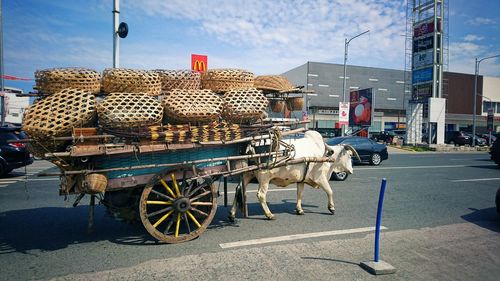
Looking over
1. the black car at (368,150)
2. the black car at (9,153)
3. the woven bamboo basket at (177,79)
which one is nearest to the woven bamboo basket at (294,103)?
the woven bamboo basket at (177,79)

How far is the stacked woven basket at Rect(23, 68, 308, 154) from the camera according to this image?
4.10 metres

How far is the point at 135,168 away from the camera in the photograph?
4.47 metres

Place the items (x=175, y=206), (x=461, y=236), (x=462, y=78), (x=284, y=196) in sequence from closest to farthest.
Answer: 1. (x=175, y=206)
2. (x=461, y=236)
3. (x=284, y=196)
4. (x=462, y=78)

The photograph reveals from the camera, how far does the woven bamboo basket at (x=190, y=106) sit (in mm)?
4684

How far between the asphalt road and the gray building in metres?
39.2

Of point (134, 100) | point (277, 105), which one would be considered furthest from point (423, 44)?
Result: point (134, 100)

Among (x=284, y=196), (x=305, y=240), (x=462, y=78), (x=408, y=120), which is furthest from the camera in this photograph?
(x=462, y=78)

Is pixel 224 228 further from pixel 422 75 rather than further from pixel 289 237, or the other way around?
pixel 422 75

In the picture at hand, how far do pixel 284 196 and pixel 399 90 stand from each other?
5746cm

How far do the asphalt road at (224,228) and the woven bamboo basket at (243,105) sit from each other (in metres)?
2.04

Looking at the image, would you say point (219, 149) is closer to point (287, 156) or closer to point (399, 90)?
point (287, 156)

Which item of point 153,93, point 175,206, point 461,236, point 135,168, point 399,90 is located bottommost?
point 461,236

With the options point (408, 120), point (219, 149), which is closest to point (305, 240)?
point (219, 149)

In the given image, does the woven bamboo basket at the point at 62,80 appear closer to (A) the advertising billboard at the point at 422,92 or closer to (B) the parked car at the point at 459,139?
(A) the advertising billboard at the point at 422,92
